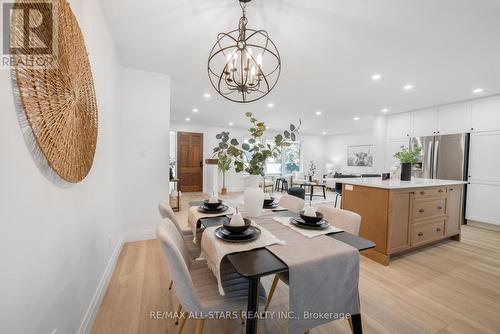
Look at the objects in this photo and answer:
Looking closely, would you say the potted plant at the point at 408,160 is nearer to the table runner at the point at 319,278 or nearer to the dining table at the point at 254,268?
the dining table at the point at 254,268

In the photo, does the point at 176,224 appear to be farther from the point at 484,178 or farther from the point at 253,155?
the point at 484,178

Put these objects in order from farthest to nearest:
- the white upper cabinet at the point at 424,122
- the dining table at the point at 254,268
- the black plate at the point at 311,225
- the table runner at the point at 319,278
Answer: the white upper cabinet at the point at 424,122
the black plate at the point at 311,225
the table runner at the point at 319,278
the dining table at the point at 254,268

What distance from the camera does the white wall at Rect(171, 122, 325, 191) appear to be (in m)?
7.45

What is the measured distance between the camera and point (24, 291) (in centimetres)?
79

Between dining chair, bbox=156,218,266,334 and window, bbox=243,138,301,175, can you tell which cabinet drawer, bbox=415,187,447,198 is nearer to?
dining chair, bbox=156,218,266,334

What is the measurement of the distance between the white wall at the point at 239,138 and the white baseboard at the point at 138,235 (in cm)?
434

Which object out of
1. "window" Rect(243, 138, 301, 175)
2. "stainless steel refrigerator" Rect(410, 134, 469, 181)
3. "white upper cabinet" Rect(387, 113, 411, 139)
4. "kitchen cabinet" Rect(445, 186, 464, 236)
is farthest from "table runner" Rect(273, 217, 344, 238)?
"window" Rect(243, 138, 301, 175)

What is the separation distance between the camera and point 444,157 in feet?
14.2

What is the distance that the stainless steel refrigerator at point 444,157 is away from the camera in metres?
4.10

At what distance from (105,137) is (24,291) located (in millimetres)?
1580

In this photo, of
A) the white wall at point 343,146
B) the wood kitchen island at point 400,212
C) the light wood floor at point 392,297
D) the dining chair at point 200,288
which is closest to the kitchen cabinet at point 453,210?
the wood kitchen island at point 400,212

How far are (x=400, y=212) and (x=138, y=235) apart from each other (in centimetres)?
358

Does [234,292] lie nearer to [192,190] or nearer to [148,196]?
[148,196]

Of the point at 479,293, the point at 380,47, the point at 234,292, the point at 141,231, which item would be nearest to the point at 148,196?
the point at 141,231
